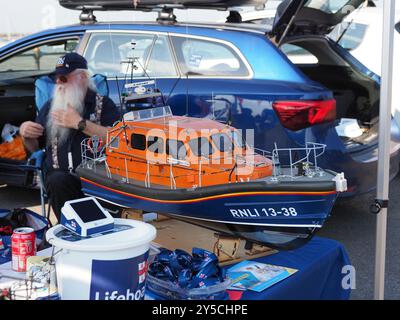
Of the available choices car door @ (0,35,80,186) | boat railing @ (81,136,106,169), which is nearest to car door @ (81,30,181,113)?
car door @ (0,35,80,186)

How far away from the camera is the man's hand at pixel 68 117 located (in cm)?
367

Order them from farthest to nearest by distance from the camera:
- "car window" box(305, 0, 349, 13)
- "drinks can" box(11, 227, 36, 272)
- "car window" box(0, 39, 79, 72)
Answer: "car window" box(0, 39, 79, 72) < "car window" box(305, 0, 349, 13) < "drinks can" box(11, 227, 36, 272)

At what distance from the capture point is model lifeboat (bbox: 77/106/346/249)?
2.83m

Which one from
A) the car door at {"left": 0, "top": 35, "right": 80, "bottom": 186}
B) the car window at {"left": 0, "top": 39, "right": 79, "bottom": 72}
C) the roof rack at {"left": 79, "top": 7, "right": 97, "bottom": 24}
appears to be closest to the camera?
the roof rack at {"left": 79, "top": 7, "right": 97, "bottom": 24}

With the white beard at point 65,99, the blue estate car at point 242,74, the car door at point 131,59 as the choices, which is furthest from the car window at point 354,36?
the white beard at point 65,99

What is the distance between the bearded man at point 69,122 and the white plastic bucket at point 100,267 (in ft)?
5.12

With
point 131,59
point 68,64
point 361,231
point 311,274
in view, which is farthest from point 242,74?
point 311,274

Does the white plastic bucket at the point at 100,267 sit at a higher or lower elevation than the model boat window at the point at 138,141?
lower

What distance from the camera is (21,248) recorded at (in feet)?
8.09

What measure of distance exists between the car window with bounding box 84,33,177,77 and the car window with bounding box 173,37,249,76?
3.6 inches

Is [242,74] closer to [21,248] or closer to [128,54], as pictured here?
[128,54]

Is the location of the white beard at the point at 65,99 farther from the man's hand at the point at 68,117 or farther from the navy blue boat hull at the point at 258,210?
the navy blue boat hull at the point at 258,210

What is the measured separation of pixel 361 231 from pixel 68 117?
2459 millimetres

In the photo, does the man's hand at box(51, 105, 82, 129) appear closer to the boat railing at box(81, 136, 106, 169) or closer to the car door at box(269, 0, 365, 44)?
the boat railing at box(81, 136, 106, 169)
